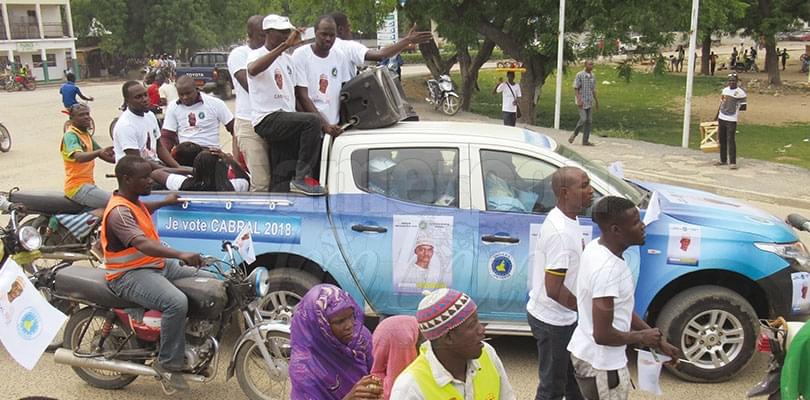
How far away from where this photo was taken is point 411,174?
5379 millimetres

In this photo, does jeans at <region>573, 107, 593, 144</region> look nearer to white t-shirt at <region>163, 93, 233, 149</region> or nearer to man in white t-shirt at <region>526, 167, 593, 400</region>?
white t-shirt at <region>163, 93, 233, 149</region>

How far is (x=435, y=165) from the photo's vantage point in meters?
5.33

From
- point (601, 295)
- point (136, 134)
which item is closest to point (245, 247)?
point (136, 134)

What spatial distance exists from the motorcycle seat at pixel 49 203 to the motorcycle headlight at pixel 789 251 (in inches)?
234

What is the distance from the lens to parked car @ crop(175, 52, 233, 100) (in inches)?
1180

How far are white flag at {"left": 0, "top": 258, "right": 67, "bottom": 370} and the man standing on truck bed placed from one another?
3.44m

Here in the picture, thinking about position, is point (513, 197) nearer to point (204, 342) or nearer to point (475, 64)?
point (204, 342)

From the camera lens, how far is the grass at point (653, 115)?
1736 centimetres

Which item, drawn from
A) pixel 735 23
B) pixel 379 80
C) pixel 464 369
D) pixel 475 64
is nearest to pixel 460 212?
pixel 379 80

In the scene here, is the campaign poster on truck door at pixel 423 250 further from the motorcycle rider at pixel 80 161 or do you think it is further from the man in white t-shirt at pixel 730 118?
the man in white t-shirt at pixel 730 118

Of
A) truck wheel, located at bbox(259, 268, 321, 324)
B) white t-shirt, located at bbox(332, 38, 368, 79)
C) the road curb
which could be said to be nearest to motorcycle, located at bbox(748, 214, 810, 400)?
truck wheel, located at bbox(259, 268, 321, 324)

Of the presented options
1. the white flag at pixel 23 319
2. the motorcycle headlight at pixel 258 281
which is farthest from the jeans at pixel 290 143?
the white flag at pixel 23 319

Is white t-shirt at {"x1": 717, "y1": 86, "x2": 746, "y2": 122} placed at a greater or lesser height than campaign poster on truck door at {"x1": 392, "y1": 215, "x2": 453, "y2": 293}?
greater

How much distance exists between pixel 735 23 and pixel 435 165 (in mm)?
37562
